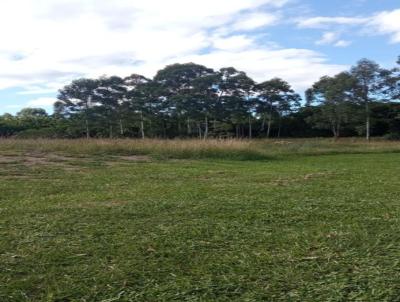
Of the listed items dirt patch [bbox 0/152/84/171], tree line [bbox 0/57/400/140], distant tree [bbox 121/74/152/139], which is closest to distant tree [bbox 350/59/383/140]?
tree line [bbox 0/57/400/140]

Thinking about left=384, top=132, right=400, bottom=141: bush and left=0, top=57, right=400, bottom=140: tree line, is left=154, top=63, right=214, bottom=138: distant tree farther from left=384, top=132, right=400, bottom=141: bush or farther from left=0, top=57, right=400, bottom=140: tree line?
left=384, top=132, right=400, bottom=141: bush

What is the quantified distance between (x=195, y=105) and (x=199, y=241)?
1676 inches

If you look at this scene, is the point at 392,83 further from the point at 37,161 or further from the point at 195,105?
the point at 37,161

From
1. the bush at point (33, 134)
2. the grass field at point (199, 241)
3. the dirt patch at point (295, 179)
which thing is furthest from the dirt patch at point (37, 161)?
the bush at point (33, 134)

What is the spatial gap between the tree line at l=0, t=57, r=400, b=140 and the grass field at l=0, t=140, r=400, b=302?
35.0 meters

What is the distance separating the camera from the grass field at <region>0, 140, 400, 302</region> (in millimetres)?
2734

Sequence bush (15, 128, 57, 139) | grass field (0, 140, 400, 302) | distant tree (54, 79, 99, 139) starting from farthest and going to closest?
distant tree (54, 79, 99, 139) → bush (15, 128, 57, 139) → grass field (0, 140, 400, 302)

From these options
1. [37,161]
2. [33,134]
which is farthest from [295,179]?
[33,134]

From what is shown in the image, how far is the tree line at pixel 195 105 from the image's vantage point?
43406 millimetres

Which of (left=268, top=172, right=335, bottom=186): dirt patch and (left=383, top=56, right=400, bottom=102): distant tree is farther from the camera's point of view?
(left=383, top=56, right=400, bottom=102): distant tree

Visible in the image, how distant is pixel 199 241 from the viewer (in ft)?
12.3

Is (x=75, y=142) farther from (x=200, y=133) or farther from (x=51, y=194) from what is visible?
(x=200, y=133)

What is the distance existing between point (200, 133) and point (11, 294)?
45055 mm

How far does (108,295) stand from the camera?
2.66 meters
